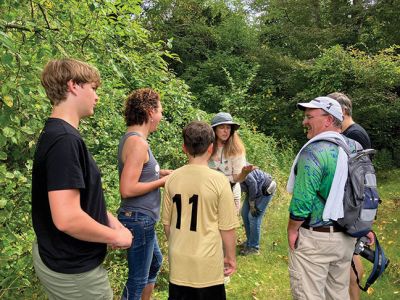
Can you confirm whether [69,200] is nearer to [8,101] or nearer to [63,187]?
[63,187]

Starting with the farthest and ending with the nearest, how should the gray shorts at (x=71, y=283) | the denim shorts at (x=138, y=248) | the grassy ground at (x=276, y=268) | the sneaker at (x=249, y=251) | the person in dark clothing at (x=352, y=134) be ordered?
the sneaker at (x=249, y=251), the grassy ground at (x=276, y=268), the person in dark clothing at (x=352, y=134), the denim shorts at (x=138, y=248), the gray shorts at (x=71, y=283)

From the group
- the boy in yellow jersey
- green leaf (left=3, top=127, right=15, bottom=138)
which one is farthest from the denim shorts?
green leaf (left=3, top=127, right=15, bottom=138)

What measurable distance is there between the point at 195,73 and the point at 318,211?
13.9 m

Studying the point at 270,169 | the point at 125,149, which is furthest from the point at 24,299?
the point at 270,169

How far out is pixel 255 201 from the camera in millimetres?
5270

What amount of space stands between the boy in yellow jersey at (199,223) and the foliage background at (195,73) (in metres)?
0.89

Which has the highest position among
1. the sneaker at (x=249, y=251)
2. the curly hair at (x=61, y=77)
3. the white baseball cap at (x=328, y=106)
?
the curly hair at (x=61, y=77)

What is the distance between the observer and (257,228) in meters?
5.43

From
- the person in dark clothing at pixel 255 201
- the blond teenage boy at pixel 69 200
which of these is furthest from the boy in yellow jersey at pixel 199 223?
the person in dark clothing at pixel 255 201

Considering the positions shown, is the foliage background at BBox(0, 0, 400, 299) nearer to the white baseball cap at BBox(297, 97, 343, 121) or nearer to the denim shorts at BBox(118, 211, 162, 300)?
the denim shorts at BBox(118, 211, 162, 300)

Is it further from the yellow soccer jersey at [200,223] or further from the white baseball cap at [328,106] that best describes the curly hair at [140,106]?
the white baseball cap at [328,106]

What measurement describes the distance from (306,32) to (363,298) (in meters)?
12.3

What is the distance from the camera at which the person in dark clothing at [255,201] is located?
5137 mm

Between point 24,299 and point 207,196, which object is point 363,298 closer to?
point 207,196
